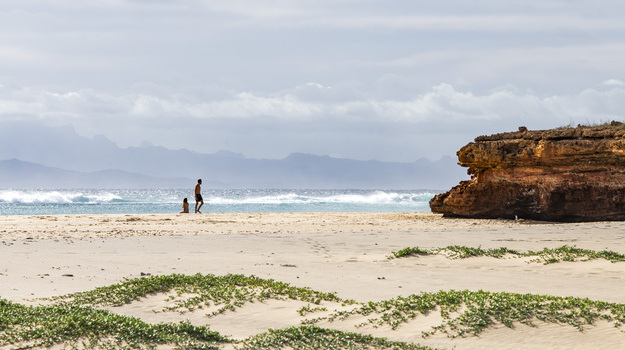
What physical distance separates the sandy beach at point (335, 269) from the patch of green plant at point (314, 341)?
34cm

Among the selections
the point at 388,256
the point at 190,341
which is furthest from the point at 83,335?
the point at 388,256

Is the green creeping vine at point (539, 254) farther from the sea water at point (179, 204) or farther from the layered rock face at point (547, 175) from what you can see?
the sea water at point (179, 204)

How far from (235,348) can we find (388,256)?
6950mm

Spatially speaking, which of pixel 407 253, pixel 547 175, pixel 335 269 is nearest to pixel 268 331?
pixel 335 269

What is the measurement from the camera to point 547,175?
75.5 ft

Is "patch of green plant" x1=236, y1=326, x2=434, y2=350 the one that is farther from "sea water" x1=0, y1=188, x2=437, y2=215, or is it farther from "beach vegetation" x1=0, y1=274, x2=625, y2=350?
"sea water" x1=0, y1=188, x2=437, y2=215

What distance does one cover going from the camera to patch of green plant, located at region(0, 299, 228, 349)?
619cm

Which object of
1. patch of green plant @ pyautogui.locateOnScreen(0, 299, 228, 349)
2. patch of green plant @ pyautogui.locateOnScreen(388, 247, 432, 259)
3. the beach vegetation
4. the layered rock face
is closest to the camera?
patch of green plant @ pyautogui.locateOnScreen(0, 299, 228, 349)

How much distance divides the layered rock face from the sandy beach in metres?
3.95

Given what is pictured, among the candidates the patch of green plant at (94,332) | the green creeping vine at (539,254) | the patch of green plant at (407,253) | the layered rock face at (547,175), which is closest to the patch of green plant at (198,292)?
the patch of green plant at (94,332)

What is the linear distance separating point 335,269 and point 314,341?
5040 millimetres

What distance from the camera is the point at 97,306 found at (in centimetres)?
798

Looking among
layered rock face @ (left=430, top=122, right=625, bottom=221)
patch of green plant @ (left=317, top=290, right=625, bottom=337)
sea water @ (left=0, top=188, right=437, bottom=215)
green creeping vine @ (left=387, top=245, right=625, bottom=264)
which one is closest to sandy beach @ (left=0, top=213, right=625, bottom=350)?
patch of green plant @ (left=317, top=290, right=625, bottom=337)

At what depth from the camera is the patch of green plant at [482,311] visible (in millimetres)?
7043
